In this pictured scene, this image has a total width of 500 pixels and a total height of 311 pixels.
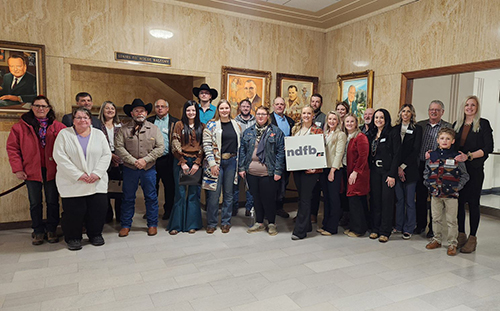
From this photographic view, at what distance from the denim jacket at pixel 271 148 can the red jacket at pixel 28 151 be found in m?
2.24

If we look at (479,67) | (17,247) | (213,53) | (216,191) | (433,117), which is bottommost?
(17,247)

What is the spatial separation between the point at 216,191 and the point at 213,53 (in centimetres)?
246

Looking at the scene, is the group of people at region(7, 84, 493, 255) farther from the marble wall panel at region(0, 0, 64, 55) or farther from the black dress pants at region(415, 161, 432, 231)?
the marble wall panel at region(0, 0, 64, 55)

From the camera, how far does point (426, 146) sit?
14.5ft

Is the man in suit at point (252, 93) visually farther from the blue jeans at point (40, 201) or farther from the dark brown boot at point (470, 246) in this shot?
the dark brown boot at point (470, 246)

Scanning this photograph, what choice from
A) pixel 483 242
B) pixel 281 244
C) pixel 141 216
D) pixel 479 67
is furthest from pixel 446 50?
pixel 141 216

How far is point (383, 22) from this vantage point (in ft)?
18.6

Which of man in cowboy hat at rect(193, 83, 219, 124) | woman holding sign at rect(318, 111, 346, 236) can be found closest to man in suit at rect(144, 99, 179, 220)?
man in cowboy hat at rect(193, 83, 219, 124)

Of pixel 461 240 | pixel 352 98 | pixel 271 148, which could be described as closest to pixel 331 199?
pixel 271 148

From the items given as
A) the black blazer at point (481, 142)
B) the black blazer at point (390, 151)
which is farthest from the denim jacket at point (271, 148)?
the black blazer at point (481, 142)

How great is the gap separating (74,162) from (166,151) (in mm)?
1310

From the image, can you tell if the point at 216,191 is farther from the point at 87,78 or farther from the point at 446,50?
the point at 87,78

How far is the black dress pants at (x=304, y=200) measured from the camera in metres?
4.46

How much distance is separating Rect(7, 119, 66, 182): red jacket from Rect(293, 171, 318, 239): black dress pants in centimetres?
291
